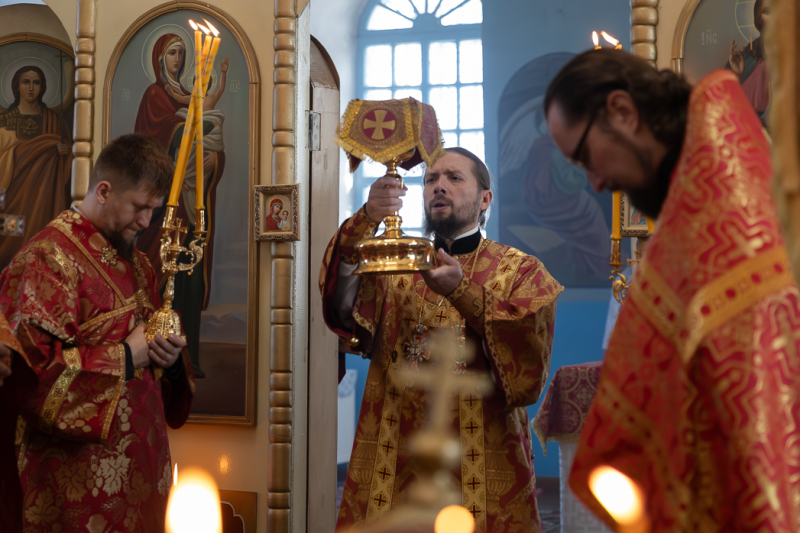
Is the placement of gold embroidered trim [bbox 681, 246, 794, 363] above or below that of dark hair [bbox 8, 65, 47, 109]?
below

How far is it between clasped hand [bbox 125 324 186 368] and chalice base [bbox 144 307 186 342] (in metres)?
0.02

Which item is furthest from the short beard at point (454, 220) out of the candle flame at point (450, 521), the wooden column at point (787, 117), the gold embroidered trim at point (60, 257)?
the wooden column at point (787, 117)

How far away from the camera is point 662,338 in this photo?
3.84 feet

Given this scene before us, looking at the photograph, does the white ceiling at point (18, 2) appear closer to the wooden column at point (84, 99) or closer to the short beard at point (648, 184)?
the wooden column at point (84, 99)

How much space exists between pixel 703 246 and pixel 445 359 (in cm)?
47

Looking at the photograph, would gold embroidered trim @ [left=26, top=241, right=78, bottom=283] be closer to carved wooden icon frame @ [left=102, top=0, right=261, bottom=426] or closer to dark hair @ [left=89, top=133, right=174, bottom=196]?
dark hair @ [left=89, top=133, right=174, bottom=196]

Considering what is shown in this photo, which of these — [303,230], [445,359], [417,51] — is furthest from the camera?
[417,51]

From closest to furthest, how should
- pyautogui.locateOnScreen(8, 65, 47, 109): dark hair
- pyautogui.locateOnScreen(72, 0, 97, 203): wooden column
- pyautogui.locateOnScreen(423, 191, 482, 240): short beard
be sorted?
pyautogui.locateOnScreen(423, 191, 482, 240): short beard < pyautogui.locateOnScreen(72, 0, 97, 203): wooden column < pyautogui.locateOnScreen(8, 65, 47, 109): dark hair

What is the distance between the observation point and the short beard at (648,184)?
142 centimetres

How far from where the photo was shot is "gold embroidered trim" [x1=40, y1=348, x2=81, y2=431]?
8.41 feet

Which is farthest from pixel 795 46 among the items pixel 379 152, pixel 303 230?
pixel 303 230

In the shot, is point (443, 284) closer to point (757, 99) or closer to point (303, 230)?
point (303, 230)

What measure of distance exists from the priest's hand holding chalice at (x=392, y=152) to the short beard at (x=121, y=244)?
108 cm

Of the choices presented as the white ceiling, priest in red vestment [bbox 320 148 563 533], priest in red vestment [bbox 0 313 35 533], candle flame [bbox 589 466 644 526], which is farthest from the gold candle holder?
the white ceiling
